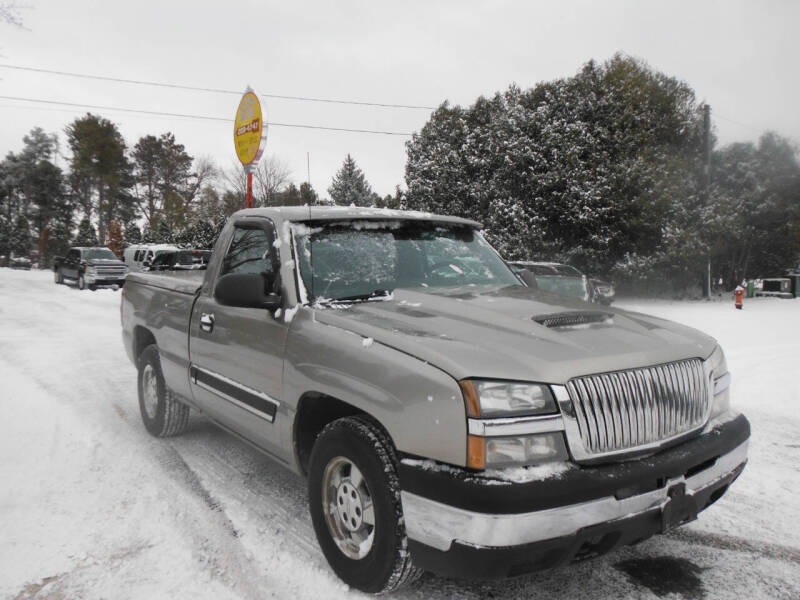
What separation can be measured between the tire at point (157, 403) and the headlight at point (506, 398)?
10.6ft

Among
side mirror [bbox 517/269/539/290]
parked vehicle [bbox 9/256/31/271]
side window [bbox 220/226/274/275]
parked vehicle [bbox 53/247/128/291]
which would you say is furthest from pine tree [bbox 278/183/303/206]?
side mirror [bbox 517/269/539/290]

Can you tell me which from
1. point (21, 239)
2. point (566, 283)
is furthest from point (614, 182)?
point (21, 239)

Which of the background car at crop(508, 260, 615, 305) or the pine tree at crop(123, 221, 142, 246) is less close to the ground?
the pine tree at crop(123, 221, 142, 246)

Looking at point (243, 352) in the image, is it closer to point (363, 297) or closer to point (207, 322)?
point (207, 322)

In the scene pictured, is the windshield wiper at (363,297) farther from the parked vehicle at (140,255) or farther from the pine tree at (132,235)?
the pine tree at (132,235)

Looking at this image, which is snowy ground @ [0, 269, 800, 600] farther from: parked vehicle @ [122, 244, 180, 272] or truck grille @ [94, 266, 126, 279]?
parked vehicle @ [122, 244, 180, 272]

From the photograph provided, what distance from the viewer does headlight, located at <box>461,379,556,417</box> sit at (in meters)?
2.20

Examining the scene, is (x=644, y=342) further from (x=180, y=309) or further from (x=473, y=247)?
(x=180, y=309)

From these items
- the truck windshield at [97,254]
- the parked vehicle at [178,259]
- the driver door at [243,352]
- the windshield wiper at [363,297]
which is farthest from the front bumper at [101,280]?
the windshield wiper at [363,297]

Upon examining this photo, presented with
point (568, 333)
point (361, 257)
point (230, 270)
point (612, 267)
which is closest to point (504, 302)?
point (568, 333)

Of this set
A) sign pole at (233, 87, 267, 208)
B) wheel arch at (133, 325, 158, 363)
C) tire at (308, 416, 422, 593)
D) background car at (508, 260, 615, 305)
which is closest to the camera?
tire at (308, 416, 422, 593)

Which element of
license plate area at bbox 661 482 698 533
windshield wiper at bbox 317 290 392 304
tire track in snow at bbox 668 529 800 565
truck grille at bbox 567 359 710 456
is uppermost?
windshield wiper at bbox 317 290 392 304

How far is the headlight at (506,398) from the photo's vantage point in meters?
2.20

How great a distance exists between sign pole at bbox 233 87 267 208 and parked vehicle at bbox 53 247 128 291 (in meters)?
12.0
